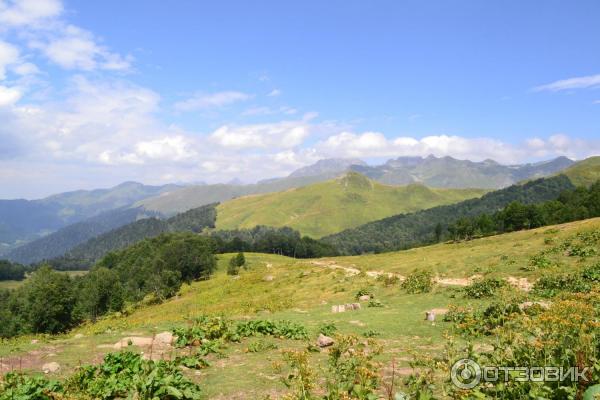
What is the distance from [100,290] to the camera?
3765 inches

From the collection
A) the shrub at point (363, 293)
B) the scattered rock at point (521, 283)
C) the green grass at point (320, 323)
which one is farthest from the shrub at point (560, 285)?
the shrub at point (363, 293)

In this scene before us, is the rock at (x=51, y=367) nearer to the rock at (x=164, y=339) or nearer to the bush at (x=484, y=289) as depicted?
the rock at (x=164, y=339)

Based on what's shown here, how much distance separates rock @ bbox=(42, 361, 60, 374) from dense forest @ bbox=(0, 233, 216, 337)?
3078 inches

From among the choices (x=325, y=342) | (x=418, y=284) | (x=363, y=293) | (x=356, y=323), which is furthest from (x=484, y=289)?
(x=325, y=342)

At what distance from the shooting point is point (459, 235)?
407 ft

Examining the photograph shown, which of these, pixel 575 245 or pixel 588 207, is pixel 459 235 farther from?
pixel 575 245

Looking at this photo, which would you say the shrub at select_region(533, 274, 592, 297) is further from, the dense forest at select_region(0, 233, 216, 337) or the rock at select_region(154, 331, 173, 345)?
the dense forest at select_region(0, 233, 216, 337)

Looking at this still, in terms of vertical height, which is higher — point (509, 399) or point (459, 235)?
point (509, 399)

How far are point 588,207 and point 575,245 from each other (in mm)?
90406

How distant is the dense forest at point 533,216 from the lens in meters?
Result: 104

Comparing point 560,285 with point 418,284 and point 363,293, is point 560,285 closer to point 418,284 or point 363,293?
point 418,284

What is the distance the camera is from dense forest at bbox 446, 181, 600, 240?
342ft

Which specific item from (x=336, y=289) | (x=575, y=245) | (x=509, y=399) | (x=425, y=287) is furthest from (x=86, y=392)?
(x=575, y=245)

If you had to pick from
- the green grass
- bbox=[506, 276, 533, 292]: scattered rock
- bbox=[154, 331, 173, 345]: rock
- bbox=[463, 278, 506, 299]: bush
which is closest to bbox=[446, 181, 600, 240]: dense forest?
the green grass
